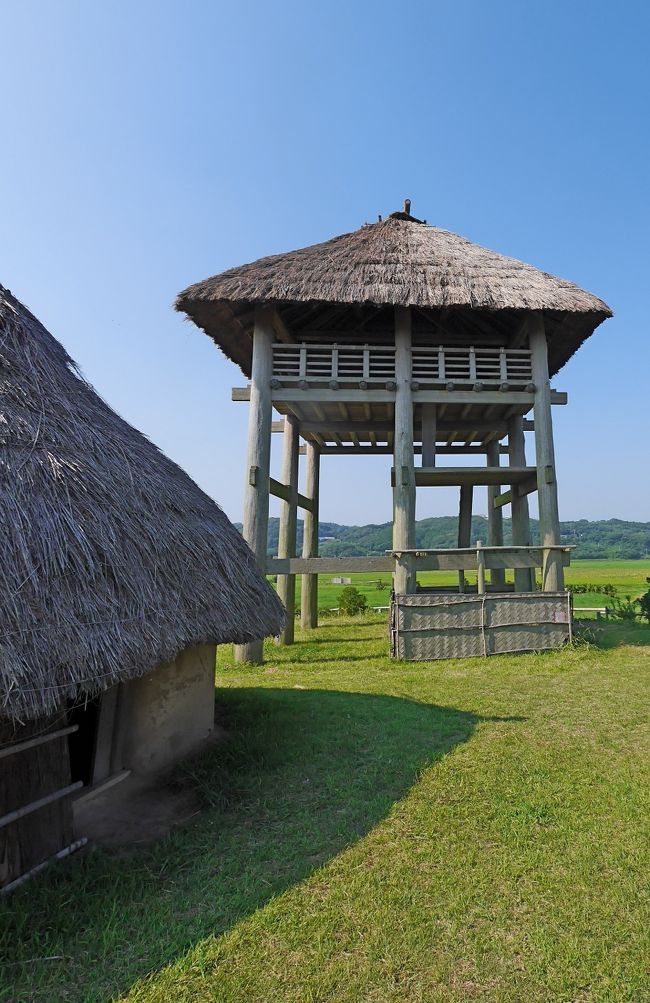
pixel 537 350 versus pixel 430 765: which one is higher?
pixel 537 350

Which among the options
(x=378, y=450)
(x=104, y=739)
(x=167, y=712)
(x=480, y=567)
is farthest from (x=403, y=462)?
(x=104, y=739)

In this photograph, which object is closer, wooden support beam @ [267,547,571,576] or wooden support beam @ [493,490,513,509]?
wooden support beam @ [267,547,571,576]

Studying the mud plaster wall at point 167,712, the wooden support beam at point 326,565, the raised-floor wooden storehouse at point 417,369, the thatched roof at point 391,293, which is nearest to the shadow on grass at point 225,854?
the mud plaster wall at point 167,712

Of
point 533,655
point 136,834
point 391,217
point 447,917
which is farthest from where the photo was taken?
point 391,217

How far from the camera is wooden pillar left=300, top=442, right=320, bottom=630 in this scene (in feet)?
49.7

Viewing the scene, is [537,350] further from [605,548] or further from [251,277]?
[605,548]

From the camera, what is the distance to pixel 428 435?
11.9 metres

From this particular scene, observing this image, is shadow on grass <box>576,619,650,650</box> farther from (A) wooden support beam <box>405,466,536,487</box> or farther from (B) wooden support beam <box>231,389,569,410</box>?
(B) wooden support beam <box>231,389,569,410</box>

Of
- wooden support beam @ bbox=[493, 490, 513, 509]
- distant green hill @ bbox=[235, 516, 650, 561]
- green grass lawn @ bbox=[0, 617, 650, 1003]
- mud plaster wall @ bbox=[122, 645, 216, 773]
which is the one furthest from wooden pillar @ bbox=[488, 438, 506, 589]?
distant green hill @ bbox=[235, 516, 650, 561]

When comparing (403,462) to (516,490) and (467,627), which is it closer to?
(467,627)

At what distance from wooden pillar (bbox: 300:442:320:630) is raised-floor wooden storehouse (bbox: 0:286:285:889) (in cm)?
899

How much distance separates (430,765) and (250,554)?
9.27 feet

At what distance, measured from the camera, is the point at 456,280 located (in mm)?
10953

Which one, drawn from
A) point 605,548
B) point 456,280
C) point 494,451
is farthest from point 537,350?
point 605,548
